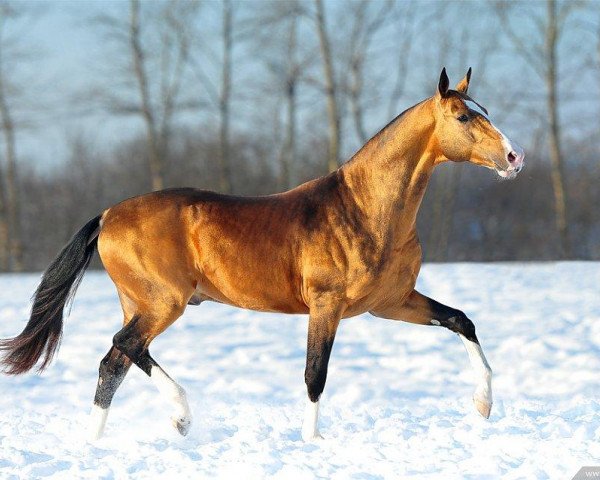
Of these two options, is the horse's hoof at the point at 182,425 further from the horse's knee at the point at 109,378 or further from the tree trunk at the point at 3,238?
the tree trunk at the point at 3,238

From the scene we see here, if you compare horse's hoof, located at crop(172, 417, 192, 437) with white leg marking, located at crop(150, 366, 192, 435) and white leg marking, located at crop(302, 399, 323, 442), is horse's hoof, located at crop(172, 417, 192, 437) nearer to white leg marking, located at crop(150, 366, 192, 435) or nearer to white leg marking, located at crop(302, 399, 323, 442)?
white leg marking, located at crop(150, 366, 192, 435)

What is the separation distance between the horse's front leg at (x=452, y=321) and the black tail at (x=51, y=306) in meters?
1.70

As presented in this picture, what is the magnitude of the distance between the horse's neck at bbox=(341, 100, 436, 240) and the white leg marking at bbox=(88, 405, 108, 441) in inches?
71.4

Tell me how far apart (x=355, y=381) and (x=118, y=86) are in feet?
33.4

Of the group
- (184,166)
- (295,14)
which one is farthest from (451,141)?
(184,166)

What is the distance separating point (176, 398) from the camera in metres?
4.30

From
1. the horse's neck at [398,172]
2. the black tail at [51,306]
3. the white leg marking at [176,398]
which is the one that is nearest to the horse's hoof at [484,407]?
the horse's neck at [398,172]

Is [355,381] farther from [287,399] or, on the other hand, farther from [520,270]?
[520,270]

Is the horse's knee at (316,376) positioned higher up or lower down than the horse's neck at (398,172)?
lower down

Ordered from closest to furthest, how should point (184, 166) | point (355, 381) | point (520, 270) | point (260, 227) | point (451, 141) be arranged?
1. point (451, 141)
2. point (260, 227)
3. point (355, 381)
4. point (520, 270)
5. point (184, 166)

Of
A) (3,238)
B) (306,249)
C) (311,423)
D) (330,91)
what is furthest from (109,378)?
(3,238)

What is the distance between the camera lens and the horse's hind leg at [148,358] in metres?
4.32

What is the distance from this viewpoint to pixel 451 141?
13.2 ft

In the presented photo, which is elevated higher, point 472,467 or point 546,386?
point 472,467
